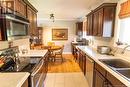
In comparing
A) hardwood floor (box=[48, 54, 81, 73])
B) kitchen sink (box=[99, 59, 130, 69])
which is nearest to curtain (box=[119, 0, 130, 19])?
kitchen sink (box=[99, 59, 130, 69])

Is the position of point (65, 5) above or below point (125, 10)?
above

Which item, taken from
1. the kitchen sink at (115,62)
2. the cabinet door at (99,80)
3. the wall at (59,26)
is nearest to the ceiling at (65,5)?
the kitchen sink at (115,62)

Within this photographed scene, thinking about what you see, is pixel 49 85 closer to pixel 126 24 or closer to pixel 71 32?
pixel 126 24

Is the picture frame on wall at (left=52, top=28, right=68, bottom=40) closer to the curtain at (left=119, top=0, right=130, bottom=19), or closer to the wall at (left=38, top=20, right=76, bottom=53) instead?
the wall at (left=38, top=20, right=76, bottom=53)

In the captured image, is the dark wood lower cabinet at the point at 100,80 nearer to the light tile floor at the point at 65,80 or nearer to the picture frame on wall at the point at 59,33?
the light tile floor at the point at 65,80

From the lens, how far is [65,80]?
11.7ft

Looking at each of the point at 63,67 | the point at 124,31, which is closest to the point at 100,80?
the point at 124,31

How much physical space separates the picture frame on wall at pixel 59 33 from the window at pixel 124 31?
545 centimetres

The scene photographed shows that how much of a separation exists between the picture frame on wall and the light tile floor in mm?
4153

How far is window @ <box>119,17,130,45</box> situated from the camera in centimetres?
250

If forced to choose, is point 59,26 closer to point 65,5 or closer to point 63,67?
point 63,67

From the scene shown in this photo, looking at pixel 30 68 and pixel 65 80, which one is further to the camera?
pixel 65 80

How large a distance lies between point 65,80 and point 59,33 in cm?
477

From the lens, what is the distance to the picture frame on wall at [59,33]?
26.0 ft
